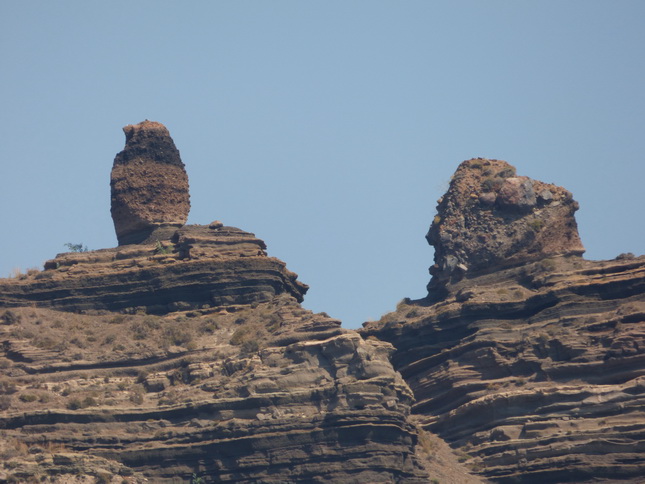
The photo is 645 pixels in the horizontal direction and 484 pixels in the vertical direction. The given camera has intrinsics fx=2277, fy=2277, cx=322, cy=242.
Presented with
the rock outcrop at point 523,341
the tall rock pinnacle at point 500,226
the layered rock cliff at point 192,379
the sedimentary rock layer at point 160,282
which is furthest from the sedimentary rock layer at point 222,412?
the tall rock pinnacle at point 500,226

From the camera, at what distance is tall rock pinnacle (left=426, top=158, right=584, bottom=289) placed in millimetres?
136625

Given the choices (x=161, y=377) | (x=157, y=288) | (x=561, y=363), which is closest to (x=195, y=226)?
(x=157, y=288)

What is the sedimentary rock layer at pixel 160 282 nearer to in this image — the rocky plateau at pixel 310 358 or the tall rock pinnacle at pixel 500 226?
the rocky plateau at pixel 310 358

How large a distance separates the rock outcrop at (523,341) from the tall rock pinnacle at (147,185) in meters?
14.2

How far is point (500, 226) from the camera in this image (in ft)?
452

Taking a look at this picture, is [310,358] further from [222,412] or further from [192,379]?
[192,379]

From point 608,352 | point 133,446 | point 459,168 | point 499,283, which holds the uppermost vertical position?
point 459,168

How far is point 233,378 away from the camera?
119500 mm

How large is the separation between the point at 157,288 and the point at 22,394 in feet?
45.0

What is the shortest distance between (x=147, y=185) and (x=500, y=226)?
21467mm

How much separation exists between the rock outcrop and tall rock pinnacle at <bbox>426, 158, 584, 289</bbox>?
0.08 m

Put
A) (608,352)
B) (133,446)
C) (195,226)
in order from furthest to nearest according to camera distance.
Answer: (195,226)
(608,352)
(133,446)

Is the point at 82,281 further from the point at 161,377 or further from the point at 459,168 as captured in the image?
the point at 459,168

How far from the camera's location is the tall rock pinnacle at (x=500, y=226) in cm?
13662
